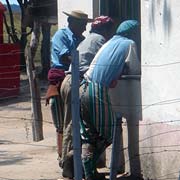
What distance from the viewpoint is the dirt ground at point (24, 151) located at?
810 cm

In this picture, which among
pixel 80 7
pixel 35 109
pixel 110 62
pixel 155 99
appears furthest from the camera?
pixel 35 109

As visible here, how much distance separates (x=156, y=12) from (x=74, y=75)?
1.56m

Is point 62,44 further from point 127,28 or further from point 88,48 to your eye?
point 127,28

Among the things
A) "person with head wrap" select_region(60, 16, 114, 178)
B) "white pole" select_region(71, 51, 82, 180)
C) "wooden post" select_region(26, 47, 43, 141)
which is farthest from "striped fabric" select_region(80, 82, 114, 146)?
"wooden post" select_region(26, 47, 43, 141)

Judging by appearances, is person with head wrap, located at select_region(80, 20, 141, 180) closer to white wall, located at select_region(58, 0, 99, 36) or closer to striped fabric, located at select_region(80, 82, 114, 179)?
striped fabric, located at select_region(80, 82, 114, 179)

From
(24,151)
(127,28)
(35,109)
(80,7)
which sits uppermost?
(80,7)

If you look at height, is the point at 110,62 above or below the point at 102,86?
above

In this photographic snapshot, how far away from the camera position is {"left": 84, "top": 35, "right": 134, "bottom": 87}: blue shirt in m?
7.17

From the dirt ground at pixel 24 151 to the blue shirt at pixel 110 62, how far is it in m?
1.40

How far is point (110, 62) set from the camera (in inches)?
282

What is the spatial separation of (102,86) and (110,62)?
0.84 ft

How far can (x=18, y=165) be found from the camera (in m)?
8.58

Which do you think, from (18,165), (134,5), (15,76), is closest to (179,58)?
(134,5)

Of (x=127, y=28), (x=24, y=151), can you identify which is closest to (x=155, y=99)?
(x=127, y=28)
